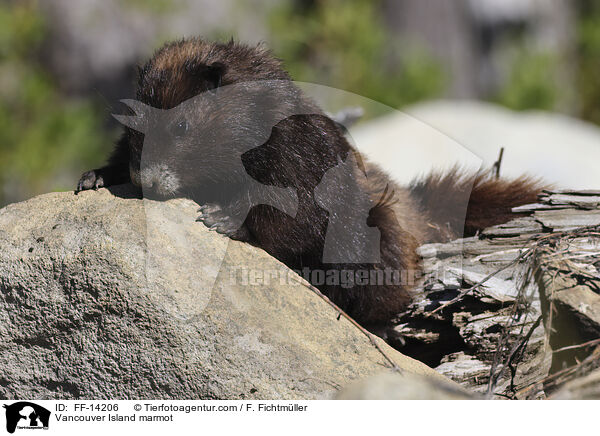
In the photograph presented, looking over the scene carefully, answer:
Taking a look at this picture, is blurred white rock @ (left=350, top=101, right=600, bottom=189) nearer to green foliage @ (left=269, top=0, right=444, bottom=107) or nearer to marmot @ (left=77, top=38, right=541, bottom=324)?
green foliage @ (left=269, top=0, right=444, bottom=107)

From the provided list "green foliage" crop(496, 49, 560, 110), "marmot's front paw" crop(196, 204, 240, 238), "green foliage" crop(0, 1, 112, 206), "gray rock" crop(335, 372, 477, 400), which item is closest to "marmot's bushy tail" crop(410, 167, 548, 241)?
"marmot's front paw" crop(196, 204, 240, 238)

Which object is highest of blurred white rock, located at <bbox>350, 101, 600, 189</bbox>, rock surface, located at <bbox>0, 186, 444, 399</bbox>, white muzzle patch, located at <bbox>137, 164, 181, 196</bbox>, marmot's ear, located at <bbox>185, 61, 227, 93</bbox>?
blurred white rock, located at <bbox>350, 101, 600, 189</bbox>

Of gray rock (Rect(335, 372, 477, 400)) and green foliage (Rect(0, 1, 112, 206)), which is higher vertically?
green foliage (Rect(0, 1, 112, 206))

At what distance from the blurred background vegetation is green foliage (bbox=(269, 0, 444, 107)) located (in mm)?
21

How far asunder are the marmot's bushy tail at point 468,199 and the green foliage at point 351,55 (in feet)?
17.1

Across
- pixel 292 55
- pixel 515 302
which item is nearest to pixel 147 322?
pixel 515 302

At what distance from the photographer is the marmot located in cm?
351

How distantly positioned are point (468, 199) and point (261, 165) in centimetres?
149

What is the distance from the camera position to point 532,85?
36.2 feet

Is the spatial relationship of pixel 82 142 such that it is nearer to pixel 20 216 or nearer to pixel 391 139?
pixel 391 139

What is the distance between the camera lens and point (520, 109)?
11.2 meters

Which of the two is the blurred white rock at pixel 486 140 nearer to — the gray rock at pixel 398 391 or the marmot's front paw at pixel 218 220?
the marmot's front paw at pixel 218 220

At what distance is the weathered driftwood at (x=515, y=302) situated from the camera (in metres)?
3.69
